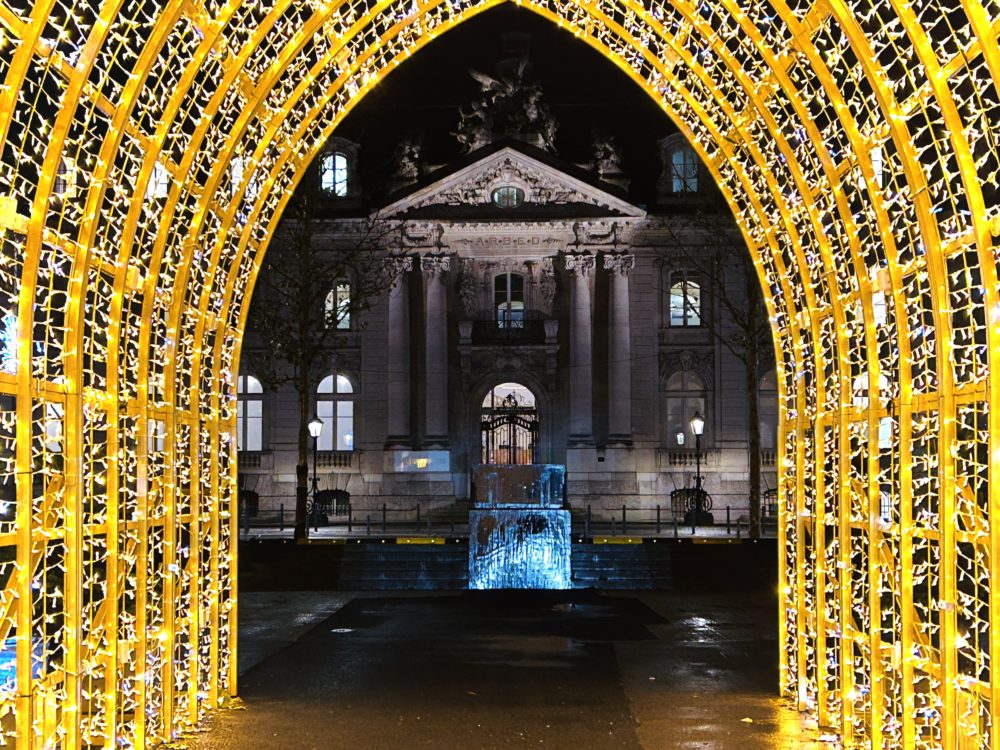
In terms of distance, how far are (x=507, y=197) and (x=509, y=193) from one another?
0.15 meters

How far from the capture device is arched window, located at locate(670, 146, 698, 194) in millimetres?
46219

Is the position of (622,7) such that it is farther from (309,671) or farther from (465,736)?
(309,671)

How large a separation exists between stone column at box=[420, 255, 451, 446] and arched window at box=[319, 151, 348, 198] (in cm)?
451

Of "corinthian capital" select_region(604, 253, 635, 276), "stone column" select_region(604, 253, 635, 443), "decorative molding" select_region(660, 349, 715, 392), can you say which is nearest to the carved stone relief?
"corinthian capital" select_region(604, 253, 635, 276)

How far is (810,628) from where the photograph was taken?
11852mm

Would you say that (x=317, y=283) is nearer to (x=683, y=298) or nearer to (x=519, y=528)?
(x=683, y=298)

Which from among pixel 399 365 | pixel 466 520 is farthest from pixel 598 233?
pixel 466 520

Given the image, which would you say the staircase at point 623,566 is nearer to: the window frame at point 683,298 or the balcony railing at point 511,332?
the balcony railing at point 511,332

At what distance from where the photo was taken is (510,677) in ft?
46.3

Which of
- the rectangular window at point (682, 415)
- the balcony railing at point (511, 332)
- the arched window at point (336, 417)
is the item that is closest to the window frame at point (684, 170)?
the balcony railing at point (511, 332)

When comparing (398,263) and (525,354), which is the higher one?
(398,263)

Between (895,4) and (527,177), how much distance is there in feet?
122

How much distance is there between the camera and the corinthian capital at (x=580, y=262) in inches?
1748

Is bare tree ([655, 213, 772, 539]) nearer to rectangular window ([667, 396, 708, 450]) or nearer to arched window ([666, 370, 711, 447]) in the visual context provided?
arched window ([666, 370, 711, 447])
